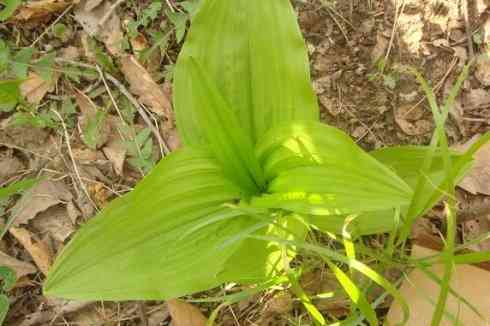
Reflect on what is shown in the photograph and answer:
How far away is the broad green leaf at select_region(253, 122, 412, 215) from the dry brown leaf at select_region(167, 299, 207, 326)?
1.46ft

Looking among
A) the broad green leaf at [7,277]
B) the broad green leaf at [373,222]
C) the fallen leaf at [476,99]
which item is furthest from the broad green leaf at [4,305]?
the fallen leaf at [476,99]

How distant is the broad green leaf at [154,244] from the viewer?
1.10 m

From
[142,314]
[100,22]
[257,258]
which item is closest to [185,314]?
[142,314]

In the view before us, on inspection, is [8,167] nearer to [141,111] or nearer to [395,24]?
[141,111]

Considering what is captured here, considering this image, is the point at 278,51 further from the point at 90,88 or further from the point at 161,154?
the point at 90,88

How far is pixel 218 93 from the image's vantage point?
112 cm

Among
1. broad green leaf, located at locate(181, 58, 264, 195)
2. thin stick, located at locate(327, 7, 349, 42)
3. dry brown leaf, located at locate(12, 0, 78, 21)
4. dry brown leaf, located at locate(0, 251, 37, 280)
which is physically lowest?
dry brown leaf, located at locate(0, 251, 37, 280)

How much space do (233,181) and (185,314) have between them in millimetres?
441

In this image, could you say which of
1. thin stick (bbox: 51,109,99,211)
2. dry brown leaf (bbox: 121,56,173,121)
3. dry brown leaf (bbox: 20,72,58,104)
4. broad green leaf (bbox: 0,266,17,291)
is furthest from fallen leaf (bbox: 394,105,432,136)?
broad green leaf (bbox: 0,266,17,291)

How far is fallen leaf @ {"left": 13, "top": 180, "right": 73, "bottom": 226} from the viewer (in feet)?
5.05

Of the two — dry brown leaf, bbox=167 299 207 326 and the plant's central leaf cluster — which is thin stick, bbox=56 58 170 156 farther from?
dry brown leaf, bbox=167 299 207 326

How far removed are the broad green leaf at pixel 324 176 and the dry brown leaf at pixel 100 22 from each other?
28.2 inches

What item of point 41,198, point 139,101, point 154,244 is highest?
point 139,101

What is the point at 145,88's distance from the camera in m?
1.61
